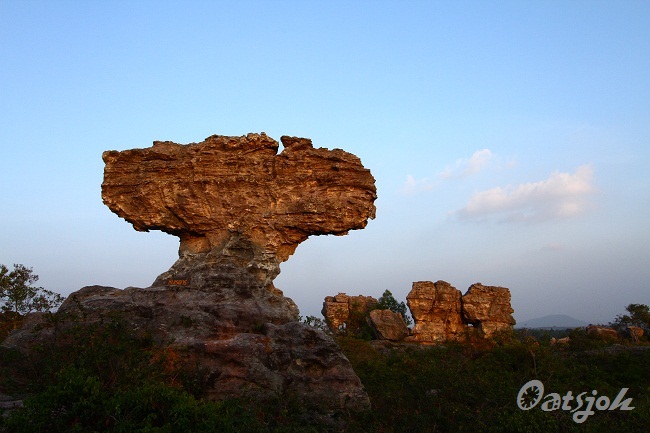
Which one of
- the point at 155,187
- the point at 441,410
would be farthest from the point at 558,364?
the point at 155,187

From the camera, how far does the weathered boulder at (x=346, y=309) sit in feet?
132

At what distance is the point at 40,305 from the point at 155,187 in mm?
10072

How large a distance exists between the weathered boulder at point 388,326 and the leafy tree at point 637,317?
21.7m

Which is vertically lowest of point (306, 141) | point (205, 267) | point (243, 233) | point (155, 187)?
point (205, 267)

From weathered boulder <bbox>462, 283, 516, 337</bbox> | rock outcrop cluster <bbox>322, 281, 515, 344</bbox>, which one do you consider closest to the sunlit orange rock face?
rock outcrop cluster <bbox>322, 281, 515, 344</bbox>

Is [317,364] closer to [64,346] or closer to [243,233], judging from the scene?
[64,346]

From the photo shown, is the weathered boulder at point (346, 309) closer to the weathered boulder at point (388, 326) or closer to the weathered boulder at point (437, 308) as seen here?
Result: the weathered boulder at point (388, 326)

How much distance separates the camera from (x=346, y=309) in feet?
135

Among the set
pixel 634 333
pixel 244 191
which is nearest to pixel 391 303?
pixel 634 333

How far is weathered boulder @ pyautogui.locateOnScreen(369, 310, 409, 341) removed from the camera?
114 feet

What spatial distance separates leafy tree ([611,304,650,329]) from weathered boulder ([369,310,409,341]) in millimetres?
21663

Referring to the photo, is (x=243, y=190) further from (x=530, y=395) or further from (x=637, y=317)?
(x=637, y=317)

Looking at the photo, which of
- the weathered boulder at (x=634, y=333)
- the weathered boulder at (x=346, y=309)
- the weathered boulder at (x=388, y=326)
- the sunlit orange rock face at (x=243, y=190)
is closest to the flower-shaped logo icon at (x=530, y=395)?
the sunlit orange rock face at (x=243, y=190)

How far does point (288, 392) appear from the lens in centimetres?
930
